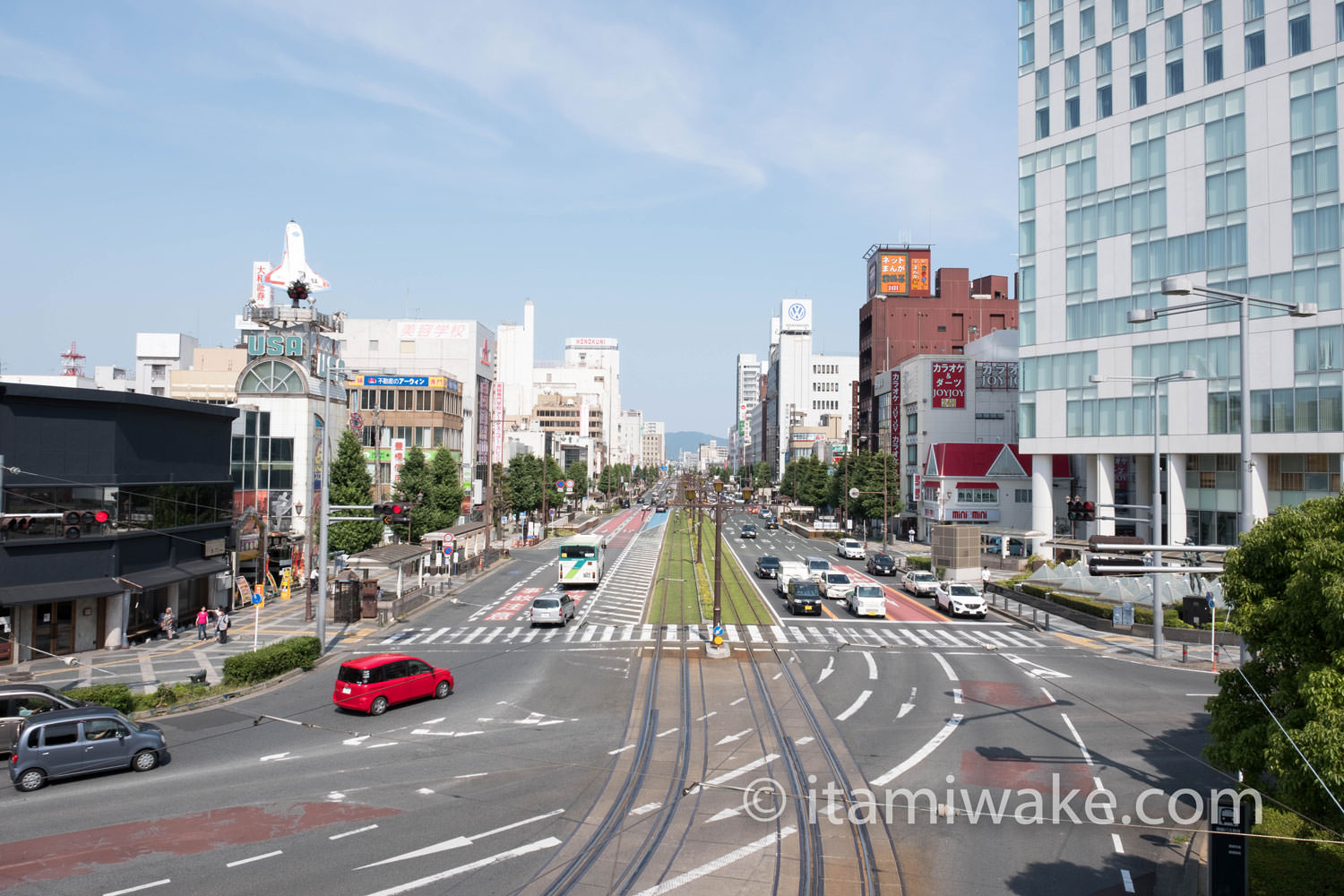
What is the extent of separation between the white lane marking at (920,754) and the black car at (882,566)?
138 feet

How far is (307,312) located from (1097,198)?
6100 cm

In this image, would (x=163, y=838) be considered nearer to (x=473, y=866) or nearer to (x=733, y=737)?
(x=473, y=866)

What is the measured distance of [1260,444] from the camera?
2162 inches

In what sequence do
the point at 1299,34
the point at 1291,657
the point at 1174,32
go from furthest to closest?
the point at 1174,32 < the point at 1299,34 < the point at 1291,657

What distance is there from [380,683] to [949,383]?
7751 centimetres

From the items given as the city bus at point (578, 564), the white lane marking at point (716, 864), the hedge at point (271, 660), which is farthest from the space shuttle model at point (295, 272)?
the white lane marking at point (716, 864)

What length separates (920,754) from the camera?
21.1 meters

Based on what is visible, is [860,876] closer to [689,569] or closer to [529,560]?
[689,569]

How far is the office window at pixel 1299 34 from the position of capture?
5247cm

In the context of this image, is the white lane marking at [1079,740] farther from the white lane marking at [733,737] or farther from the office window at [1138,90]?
the office window at [1138,90]

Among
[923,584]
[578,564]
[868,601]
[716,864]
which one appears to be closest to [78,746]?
[716,864]

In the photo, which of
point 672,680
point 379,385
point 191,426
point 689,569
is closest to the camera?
point 672,680

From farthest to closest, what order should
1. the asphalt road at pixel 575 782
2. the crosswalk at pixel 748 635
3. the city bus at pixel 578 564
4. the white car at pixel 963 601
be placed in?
the city bus at pixel 578 564 → the white car at pixel 963 601 → the crosswalk at pixel 748 635 → the asphalt road at pixel 575 782

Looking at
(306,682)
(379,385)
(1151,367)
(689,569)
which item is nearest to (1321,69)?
(1151,367)
